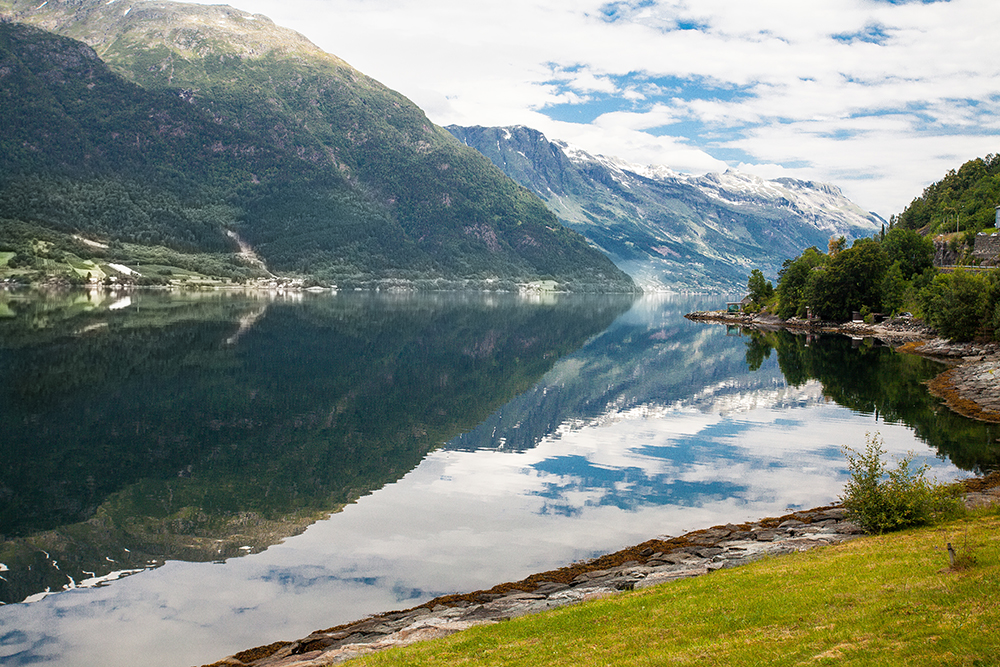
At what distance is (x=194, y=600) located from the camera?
22516 mm

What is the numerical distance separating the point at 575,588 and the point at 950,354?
94.3 m

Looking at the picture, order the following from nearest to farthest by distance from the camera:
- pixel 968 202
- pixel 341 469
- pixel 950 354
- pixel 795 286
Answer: pixel 341 469 → pixel 950 354 → pixel 968 202 → pixel 795 286

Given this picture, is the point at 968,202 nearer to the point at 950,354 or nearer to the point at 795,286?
the point at 795,286

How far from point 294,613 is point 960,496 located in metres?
26.4

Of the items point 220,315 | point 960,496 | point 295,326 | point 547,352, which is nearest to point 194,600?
point 960,496

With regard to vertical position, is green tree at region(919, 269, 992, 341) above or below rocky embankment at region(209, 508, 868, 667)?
above

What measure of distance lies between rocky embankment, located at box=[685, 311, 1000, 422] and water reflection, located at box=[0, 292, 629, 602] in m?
38.8

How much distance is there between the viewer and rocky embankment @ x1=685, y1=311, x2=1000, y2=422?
5917 centimetres

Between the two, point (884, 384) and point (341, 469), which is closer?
point (341, 469)

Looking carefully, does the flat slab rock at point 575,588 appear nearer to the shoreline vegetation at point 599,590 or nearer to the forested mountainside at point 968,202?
the shoreline vegetation at point 599,590

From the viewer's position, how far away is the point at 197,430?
4412 cm

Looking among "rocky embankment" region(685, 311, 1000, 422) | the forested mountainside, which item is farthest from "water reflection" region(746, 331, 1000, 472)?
the forested mountainside

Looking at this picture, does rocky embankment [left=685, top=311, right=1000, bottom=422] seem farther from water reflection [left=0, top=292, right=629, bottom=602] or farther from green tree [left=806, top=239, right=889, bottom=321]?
water reflection [left=0, top=292, right=629, bottom=602]

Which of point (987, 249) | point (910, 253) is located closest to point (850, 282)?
point (910, 253)
